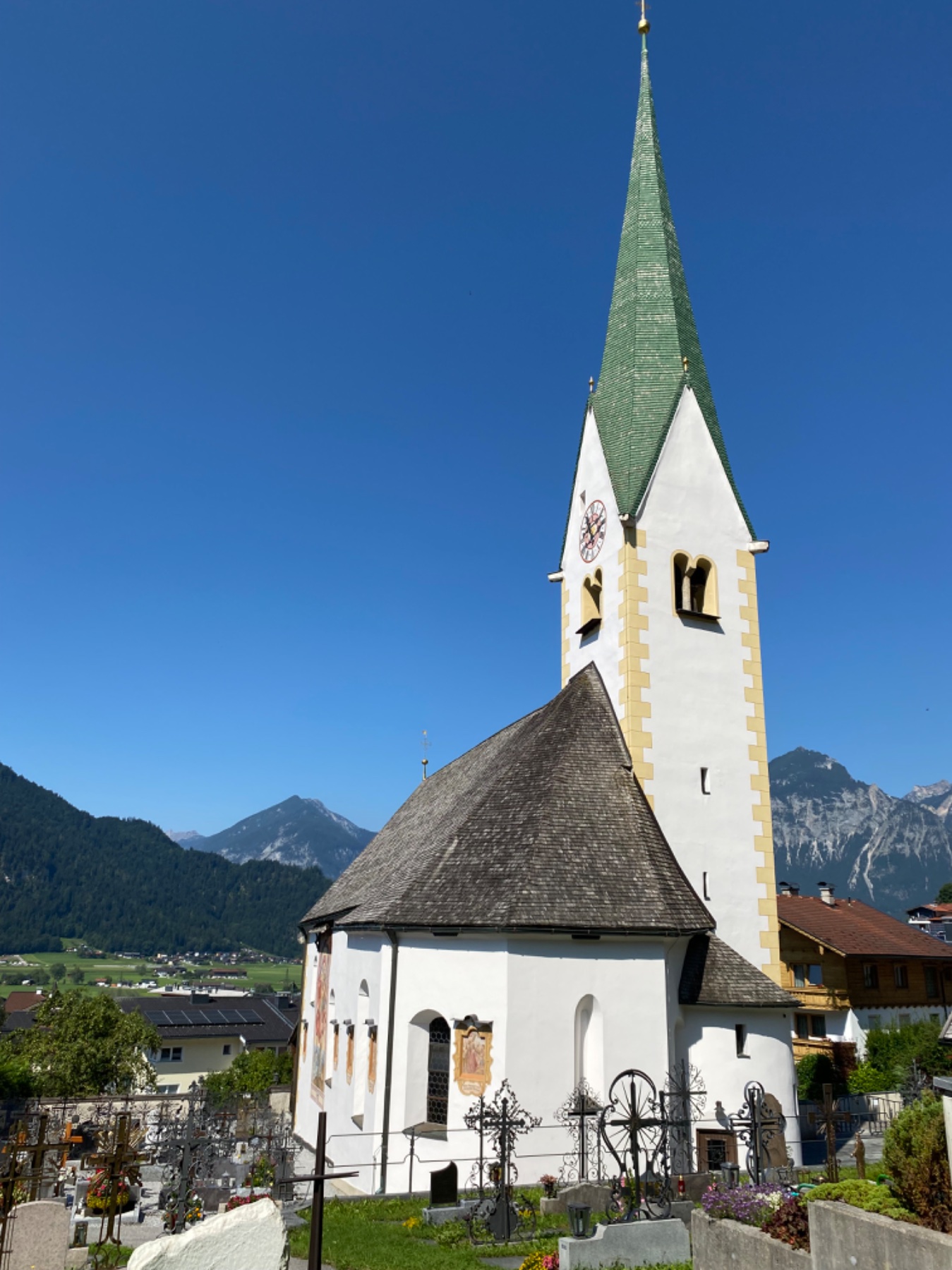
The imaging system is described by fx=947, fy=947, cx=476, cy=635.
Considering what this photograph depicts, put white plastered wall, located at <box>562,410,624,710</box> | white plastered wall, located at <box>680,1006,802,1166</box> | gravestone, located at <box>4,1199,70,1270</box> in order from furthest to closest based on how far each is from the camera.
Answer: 1. white plastered wall, located at <box>562,410,624,710</box>
2. white plastered wall, located at <box>680,1006,802,1166</box>
3. gravestone, located at <box>4,1199,70,1270</box>

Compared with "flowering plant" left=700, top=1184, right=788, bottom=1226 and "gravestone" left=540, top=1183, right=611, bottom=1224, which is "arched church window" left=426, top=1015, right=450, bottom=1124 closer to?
"gravestone" left=540, top=1183, right=611, bottom=1224

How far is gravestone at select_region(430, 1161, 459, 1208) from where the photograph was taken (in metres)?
15.1

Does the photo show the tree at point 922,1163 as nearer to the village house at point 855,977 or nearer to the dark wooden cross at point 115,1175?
the dark wooden cross at point 115,1175

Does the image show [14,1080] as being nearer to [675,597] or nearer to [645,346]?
[675,597]

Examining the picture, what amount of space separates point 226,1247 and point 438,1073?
34.3 ft

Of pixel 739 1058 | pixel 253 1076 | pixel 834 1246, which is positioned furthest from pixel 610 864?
pixel 253 1076

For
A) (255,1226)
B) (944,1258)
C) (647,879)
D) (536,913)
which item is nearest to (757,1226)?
(944,1258)

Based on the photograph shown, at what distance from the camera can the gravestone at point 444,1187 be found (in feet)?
49.6

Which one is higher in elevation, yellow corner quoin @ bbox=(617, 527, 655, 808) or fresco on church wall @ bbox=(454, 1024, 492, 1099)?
yellow corner quoin @ bbox=(617, 527, 655, 808)

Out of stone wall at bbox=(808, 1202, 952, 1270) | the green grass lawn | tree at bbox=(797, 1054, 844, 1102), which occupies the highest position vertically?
stone wall at bbox=(808, 1202, 952, 1270)

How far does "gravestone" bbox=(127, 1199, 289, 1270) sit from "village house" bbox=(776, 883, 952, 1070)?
37119 mm

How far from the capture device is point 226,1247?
808cm

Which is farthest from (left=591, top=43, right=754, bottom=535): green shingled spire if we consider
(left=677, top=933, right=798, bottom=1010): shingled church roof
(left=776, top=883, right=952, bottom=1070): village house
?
(left=776, top=883, right=952, bottom=1070): village house

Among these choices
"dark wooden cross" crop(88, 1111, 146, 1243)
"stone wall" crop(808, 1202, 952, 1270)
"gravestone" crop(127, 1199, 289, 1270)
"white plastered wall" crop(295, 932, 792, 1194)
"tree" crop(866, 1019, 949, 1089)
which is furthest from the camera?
"tree" crop(866, 1019, 949, 1089)
